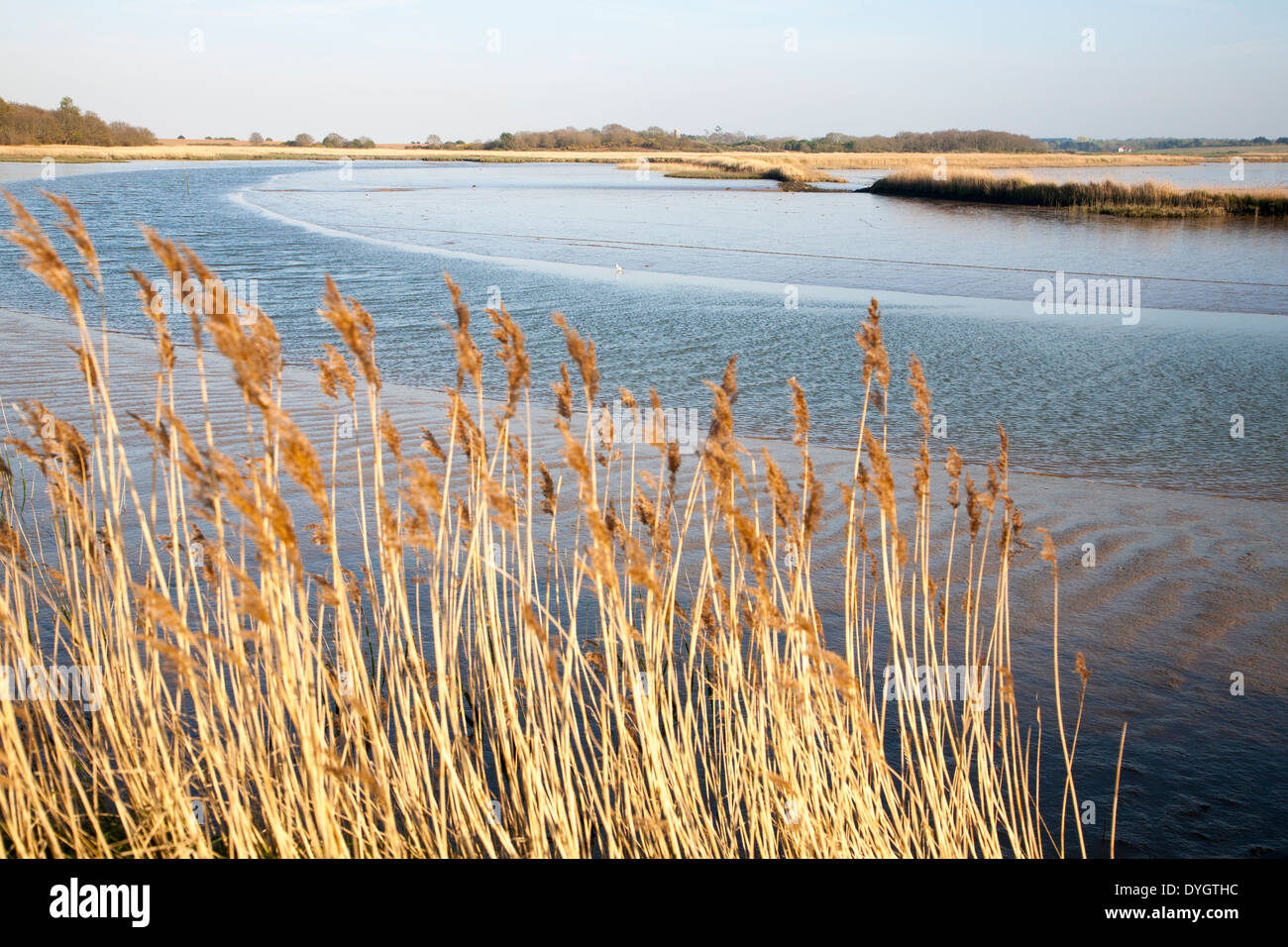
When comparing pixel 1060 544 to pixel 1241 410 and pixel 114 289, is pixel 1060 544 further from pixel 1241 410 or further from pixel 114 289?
pixel 114 289

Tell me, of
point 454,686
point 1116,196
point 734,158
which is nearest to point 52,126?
point 734,158

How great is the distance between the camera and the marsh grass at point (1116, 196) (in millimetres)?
30719

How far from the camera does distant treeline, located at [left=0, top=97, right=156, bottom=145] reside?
281 ft

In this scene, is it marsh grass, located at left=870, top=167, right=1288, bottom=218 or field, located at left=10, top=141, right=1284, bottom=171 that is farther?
field, located at left=10, top=141, right=1284, bottom=171

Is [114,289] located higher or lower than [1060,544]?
higher

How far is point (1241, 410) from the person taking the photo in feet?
32.6

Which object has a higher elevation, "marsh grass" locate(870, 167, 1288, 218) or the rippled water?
"marsh grass" locate(870, 167, 1288, 218)

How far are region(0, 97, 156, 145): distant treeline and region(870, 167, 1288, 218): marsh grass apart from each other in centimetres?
8110

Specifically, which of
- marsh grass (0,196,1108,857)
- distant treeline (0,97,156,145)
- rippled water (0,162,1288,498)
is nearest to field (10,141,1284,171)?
distant treeline (0,97,156,145)

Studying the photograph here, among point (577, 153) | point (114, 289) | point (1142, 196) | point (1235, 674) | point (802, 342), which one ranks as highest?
point (577, 153)

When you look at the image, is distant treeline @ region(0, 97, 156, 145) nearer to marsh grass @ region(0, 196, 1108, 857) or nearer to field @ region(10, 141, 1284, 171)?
field @ region(10, 141, 1284, 171)
